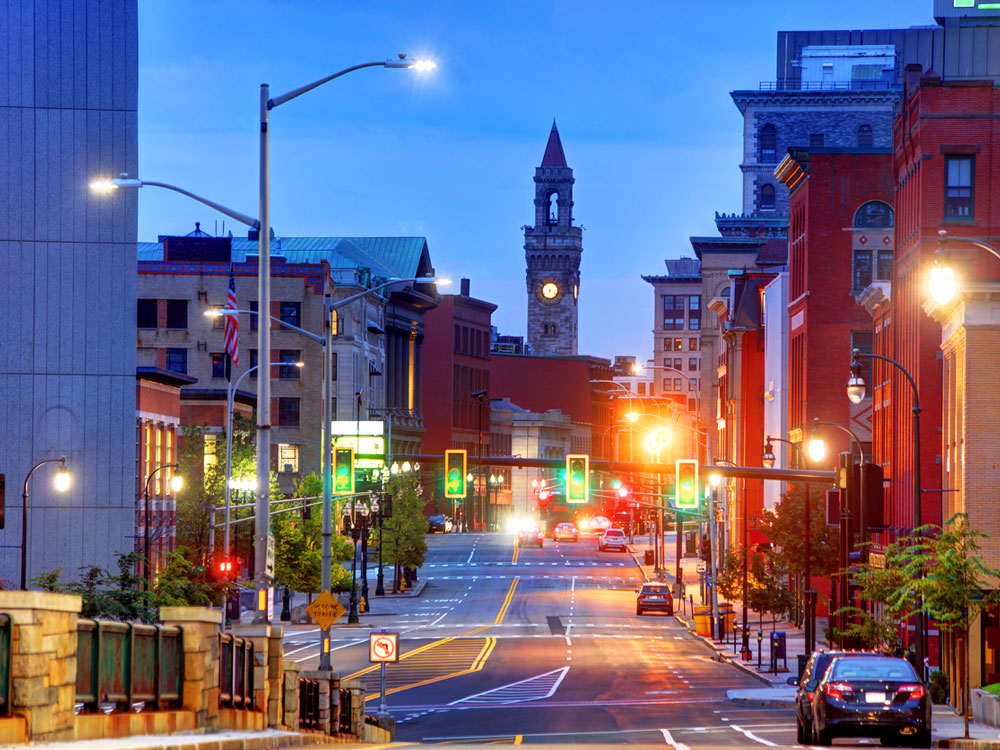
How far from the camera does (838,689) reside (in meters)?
27.4

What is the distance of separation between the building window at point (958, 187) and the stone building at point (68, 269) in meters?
29.3

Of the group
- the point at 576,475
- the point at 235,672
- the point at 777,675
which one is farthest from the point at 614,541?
the point at 235,672

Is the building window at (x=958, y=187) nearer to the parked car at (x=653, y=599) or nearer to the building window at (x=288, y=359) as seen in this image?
the parked car at (x=653, y=599)

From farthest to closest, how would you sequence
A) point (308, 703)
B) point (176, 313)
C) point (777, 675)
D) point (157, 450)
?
point (176, 313) < point (157, 450) < point (777, 675) < point (308, 703)

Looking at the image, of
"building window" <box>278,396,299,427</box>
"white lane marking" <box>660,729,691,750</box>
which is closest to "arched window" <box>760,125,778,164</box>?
"building window" <box>278,396,299,427</box>

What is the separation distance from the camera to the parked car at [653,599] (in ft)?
289

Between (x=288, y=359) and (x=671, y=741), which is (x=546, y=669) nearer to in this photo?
(x=671, y=741)

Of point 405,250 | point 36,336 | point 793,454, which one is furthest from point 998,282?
point 405,250

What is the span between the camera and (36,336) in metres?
58.5

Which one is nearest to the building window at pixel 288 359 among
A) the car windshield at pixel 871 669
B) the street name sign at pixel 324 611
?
the street name sign at pixel 324 611

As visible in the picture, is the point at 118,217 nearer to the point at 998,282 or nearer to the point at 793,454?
the point at 998,282

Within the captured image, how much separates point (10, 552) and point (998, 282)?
116 ft

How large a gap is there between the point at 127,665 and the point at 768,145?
170150 millimetres

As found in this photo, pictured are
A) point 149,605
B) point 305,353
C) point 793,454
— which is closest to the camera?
point 149,605
